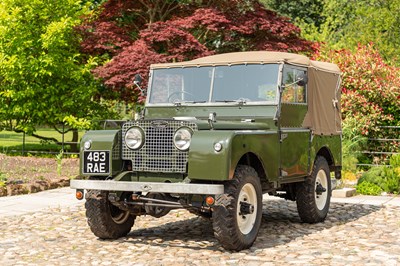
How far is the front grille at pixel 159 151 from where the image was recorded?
Result: 745 cm

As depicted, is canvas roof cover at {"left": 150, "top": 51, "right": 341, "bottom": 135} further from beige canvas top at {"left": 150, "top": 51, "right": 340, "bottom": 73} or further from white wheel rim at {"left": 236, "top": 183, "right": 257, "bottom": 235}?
white wheel rim at {"left": 236, "top": 183, "right": 257, "bottom": 235}

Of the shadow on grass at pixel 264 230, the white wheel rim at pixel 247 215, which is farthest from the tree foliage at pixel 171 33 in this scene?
the white wheel rim at pixel 247 215

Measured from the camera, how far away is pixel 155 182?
7.44 metres

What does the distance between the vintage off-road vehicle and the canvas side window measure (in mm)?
16

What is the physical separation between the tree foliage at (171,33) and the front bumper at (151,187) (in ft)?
30.8

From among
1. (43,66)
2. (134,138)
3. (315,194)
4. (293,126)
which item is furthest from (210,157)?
(43,66)

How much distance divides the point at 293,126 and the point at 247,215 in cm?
180

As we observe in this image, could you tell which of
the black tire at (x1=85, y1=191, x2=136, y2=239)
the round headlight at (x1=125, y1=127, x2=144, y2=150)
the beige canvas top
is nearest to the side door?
the beige canvas top

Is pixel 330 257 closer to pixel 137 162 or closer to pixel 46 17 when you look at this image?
pixel 137 162

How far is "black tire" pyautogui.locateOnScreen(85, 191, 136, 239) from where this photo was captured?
7.91 meters

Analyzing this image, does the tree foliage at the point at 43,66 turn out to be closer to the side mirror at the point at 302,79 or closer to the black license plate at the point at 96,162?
the side mirror at the point at 302,79

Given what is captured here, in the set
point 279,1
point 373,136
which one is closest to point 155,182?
point 373,136

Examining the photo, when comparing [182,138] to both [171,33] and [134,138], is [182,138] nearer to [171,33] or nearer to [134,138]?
[134,138]

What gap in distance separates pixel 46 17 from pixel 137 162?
39.0 feet
